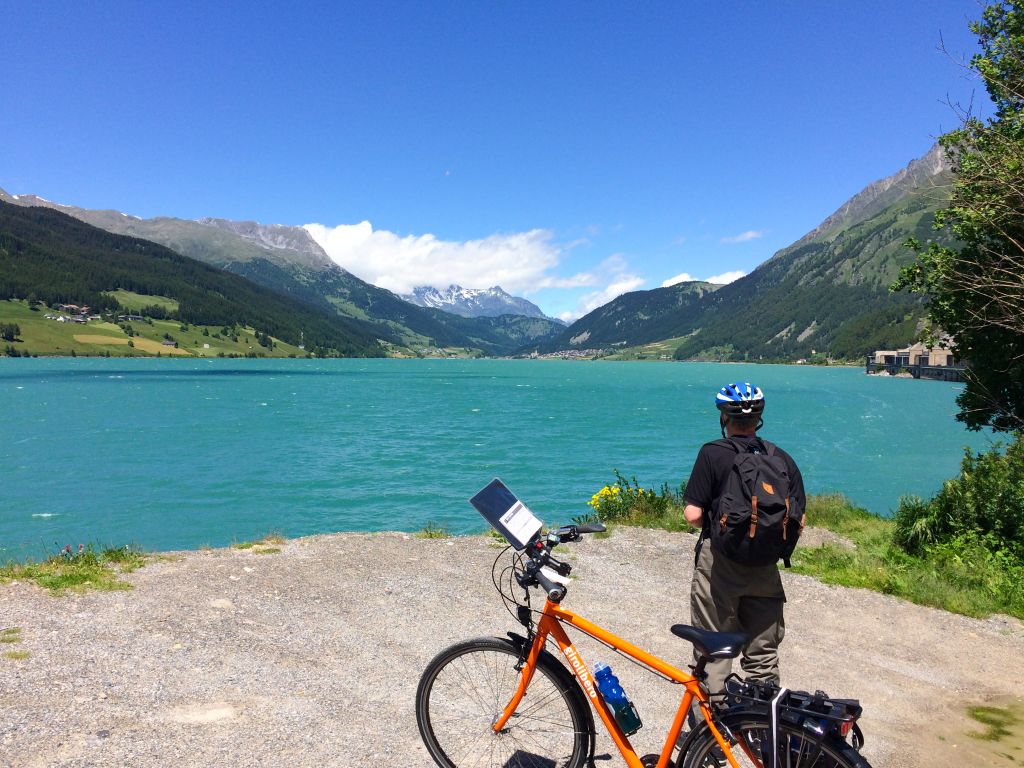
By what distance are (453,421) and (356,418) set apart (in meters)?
12.4

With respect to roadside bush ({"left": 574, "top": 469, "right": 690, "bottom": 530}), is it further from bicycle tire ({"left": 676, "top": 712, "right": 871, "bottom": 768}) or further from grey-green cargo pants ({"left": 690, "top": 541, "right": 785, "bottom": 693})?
bicycle tire ({"left": 676, "top": 712, "right": 871, "bottom": 768})

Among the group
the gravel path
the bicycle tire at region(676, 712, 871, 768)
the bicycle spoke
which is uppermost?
the bicycle tire at region(676, 712, 871, 768)

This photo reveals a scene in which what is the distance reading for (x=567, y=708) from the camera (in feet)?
15.3

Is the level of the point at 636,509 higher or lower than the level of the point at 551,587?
lower

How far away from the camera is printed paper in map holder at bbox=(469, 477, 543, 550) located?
4.60m

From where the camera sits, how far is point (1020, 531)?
42.4 ft

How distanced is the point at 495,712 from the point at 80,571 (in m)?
7.95

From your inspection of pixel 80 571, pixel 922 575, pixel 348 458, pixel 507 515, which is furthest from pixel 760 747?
pixel 348 458

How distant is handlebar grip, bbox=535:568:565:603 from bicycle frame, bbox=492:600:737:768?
0.08 m

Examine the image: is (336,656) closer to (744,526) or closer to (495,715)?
(495,715)

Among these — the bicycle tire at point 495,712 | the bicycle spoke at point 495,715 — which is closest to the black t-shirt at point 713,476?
the bicycle tire at point 495,712

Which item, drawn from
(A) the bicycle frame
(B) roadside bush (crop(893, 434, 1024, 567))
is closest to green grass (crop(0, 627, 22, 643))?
(A) the bicycle frame

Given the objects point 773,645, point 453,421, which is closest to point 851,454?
point 453,421

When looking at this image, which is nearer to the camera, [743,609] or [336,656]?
[743,609]
